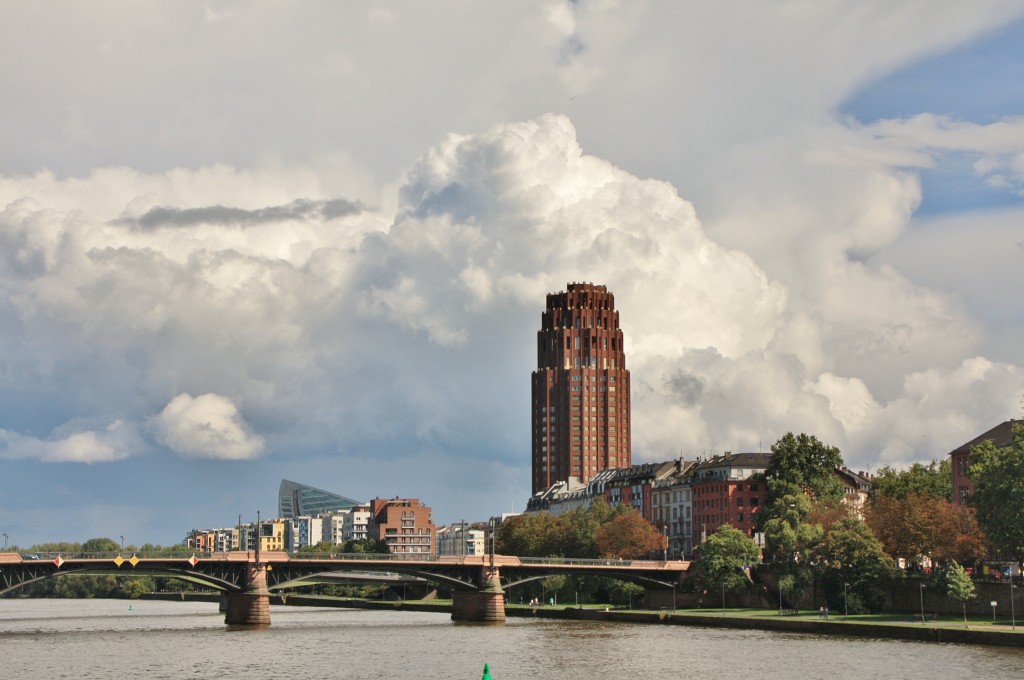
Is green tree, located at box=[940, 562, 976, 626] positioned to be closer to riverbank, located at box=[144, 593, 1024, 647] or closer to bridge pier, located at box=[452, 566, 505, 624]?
riverbank, located at box=[144, 593, 1024, 647]

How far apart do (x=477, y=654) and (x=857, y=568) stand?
46454 millimetres

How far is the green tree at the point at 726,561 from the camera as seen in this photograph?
575ft

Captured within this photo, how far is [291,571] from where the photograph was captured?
173 metres

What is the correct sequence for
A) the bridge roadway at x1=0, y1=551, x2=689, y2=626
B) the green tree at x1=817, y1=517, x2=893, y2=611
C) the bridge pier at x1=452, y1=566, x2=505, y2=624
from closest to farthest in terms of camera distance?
the green tree at x1=817, y1=517, x2=893, y2=611 → the bridge roadway at x1=0, y1=551, x2=689, y2=626 → the bridge pier at x1=452, y1=566, x2=505, y2=624

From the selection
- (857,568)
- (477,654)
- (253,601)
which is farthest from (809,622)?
(253,601)

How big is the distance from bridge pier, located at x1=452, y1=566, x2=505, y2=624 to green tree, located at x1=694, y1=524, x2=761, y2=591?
2472cm

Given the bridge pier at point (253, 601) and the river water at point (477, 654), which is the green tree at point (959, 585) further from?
the bridge pier at point (253, 601)

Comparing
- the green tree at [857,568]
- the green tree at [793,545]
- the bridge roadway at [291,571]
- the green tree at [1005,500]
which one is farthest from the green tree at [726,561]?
the green tree at [1005,500]

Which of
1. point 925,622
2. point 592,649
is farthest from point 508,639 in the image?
point 925,622

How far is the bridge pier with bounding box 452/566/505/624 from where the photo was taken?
566ft

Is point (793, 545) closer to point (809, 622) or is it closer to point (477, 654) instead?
point (809, 622)

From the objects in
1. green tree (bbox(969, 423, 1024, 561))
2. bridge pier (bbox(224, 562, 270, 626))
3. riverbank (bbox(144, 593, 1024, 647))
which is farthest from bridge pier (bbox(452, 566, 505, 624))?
green tree (bbox(969, 423, 1024, 561))

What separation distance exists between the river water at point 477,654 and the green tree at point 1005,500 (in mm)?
23916

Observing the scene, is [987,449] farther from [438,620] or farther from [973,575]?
[438,620]
